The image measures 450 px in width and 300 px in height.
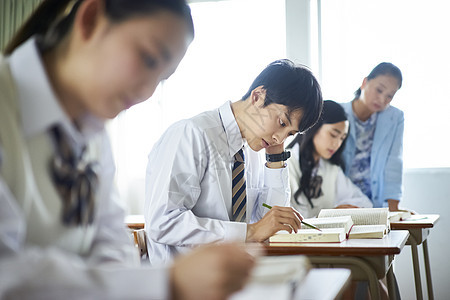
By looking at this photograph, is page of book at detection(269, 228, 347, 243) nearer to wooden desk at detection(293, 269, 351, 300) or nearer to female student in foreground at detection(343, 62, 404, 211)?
wooden desk at detection(293, 269, 351, 300)

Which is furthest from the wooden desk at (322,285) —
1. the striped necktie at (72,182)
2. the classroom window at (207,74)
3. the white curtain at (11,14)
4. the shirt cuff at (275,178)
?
the white curtain at (11,14)

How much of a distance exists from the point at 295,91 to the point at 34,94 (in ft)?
4.30

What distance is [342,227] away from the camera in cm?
202

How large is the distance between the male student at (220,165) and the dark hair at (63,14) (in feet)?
3.32

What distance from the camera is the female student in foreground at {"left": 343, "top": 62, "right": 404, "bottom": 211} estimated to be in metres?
3.71

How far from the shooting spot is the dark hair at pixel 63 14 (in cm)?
79

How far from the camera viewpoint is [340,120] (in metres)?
3.28

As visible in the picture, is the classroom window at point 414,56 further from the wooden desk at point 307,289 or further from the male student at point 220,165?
the wooden desk at point 307,289

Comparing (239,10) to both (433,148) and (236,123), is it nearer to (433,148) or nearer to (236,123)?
(433,148)

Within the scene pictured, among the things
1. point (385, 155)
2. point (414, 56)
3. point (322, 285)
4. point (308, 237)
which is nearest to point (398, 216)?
point (385, 155)

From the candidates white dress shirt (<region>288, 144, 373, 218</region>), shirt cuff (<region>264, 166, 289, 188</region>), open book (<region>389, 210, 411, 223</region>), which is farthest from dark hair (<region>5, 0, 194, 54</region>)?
white dress shirt (<region>288, 144, 373, 218</region>)

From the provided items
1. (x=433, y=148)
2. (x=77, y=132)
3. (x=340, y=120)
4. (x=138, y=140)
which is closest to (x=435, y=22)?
(x=433, y=148)

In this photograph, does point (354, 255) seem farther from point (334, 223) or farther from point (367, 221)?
point (367, 221)

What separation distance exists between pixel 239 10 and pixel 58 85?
4088mm
